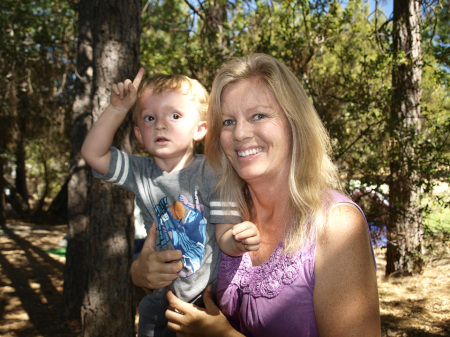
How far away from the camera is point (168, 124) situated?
210cm

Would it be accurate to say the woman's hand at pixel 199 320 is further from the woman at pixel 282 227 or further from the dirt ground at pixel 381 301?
the dirt ground at pixel 381 301

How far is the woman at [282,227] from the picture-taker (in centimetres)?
151

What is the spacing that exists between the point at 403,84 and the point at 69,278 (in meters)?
5.70

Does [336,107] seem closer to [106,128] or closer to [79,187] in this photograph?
[79,187]

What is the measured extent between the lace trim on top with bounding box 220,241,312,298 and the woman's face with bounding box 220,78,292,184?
35cm

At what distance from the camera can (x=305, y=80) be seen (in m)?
5.40

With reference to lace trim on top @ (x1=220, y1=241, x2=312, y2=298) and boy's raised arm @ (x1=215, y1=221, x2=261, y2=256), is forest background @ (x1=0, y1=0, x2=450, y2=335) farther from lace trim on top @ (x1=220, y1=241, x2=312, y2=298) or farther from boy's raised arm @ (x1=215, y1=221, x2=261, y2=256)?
lace trim on top @ (x1=220, y1=241, x2=312, y2=298)

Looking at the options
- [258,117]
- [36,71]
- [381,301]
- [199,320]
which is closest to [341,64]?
[381,301]

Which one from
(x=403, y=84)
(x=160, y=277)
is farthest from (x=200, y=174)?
(x=403, y=84)

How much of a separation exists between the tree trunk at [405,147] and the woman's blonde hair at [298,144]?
3323mm

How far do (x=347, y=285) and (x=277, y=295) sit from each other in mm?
285

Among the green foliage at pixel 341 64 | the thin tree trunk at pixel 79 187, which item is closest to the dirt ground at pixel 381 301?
the thin tree trunk at pixel 79 187

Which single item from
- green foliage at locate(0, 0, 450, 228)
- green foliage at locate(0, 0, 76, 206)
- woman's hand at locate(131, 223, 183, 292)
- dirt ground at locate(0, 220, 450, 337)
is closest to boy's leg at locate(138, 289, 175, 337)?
woman's hand at locate(131, 223, 183, 292)

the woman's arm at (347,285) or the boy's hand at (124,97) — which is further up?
the boy's hand at (124,97)
